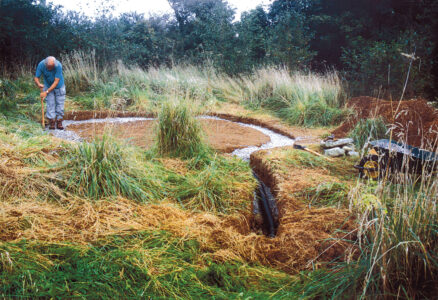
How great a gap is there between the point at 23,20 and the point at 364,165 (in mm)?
12738

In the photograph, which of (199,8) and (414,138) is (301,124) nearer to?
(414,138)

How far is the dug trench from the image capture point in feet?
8.67

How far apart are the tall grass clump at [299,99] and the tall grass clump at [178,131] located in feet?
11.0

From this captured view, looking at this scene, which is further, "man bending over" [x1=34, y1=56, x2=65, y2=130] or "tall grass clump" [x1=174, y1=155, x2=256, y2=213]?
"man bending over" [x1=34, y1=56, x2=65, y2=130]

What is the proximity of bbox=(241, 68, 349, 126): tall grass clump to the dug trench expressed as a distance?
4.25 m

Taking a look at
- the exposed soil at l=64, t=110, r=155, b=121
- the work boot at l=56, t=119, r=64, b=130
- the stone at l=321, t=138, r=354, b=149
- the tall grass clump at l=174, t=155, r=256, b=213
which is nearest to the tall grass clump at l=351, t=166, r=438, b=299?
the tall grass clump at l=174, t=155, r=256, b=213

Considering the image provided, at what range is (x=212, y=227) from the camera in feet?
10.1

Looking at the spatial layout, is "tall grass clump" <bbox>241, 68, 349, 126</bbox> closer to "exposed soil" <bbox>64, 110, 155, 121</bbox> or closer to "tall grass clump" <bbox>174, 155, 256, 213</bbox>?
"exposed soil" <bbox>64, 110, 155, 121</bbox>

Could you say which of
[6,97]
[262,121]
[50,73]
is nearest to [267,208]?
[262,121]

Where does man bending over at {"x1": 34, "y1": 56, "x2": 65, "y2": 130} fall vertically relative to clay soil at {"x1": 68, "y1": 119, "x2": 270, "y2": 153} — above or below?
above

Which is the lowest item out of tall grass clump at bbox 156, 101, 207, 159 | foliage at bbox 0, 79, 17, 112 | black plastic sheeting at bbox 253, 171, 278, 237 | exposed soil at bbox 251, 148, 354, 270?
black plastic sheeting at bbox 253, 171, 278, 237

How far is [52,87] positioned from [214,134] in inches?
118

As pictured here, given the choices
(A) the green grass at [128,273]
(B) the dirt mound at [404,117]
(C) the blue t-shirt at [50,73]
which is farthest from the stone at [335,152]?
(C) the blue t-shirt at [50,73]

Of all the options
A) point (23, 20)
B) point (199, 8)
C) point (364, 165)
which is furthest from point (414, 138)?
point (199, 8)
